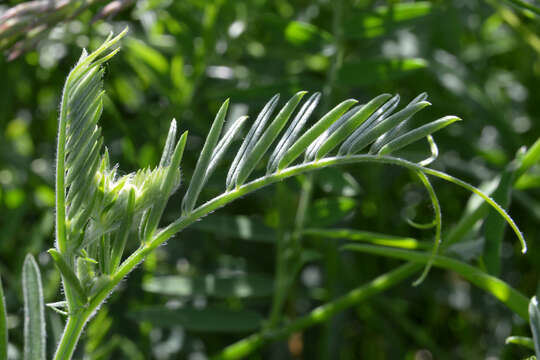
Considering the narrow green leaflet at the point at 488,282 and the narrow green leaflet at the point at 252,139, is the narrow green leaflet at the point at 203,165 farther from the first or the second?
the narrow green leaflet at the point at 488,282

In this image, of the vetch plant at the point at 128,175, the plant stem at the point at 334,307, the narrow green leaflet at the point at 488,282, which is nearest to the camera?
the vetch plant at the point at 128,175

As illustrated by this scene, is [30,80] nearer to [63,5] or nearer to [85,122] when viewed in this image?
[63,5]

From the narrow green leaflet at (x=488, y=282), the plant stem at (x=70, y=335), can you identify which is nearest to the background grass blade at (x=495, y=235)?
the narrow green leaflet at (x=488, y=282)

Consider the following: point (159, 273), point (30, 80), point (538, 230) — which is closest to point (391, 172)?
point (538, 230)

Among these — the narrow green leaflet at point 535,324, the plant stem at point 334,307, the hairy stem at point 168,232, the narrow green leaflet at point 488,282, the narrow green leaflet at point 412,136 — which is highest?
the narrow green leaflet at point 412,136

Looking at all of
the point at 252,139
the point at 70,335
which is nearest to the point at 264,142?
the point at 252,139

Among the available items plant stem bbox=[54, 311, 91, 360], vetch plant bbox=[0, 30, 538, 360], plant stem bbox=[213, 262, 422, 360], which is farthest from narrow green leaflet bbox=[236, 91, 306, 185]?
plant stem bbox=[213, 262, 422, 360]
